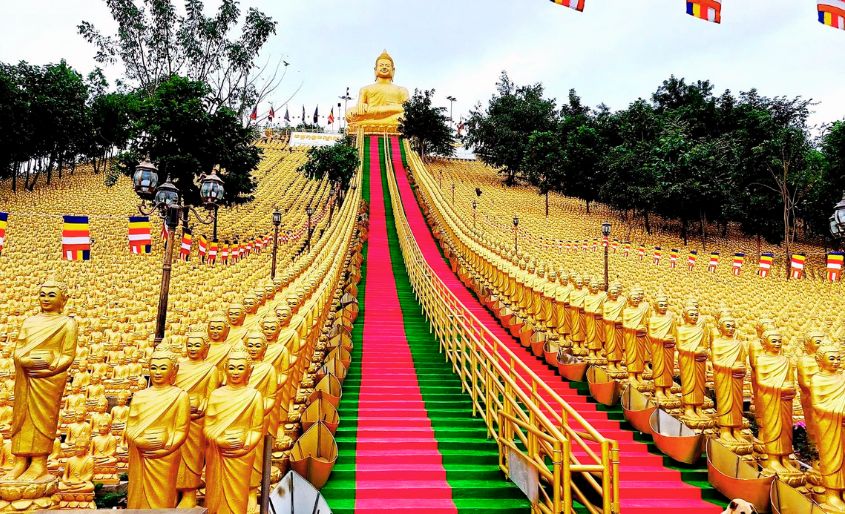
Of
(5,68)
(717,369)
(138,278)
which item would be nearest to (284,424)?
(717,369)

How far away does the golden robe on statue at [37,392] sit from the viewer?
12.8 ft

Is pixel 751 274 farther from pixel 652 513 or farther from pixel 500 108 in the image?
pixel 500 108

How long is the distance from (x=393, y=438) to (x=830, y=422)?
12.7ft

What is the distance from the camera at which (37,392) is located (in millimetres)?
3969

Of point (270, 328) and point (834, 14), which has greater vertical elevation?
point (834, 14)

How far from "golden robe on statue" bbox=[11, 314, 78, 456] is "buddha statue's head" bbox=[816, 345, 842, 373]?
5.96m

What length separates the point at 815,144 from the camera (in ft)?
135

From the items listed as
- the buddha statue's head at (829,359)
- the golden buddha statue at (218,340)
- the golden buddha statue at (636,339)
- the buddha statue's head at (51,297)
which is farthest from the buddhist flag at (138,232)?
the buddha statue's head at (829,359)

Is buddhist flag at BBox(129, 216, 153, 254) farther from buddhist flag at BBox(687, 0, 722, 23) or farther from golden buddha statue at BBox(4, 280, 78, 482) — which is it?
buddhist flag at BBox(687, 0, 722, 23)

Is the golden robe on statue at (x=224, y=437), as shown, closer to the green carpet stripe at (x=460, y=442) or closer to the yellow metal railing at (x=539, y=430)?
the green carpet stripe at (x=460, y=442)

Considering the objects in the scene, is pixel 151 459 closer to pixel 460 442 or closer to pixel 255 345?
pixel 255 345

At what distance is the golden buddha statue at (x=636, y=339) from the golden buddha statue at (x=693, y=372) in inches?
31.1

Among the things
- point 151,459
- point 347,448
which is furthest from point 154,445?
point 347,448

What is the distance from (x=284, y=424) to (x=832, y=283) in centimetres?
2035
